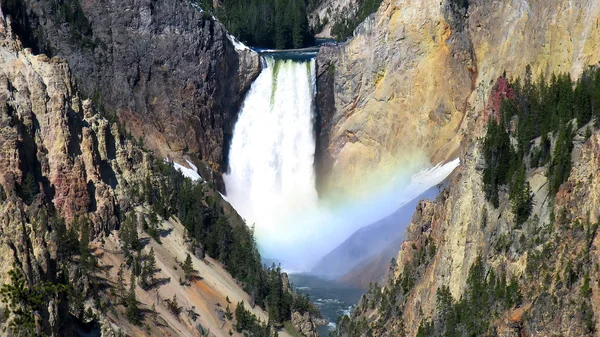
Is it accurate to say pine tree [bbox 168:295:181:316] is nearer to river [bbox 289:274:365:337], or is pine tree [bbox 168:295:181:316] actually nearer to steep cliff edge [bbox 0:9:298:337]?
steep cliff edge [bbox 0:9:298:337]

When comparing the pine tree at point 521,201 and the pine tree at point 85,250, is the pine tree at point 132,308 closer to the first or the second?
the pine tree at point 85,250

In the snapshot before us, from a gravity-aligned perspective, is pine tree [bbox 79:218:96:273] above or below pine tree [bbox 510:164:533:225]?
below

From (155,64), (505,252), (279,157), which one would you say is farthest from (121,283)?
(279,157)

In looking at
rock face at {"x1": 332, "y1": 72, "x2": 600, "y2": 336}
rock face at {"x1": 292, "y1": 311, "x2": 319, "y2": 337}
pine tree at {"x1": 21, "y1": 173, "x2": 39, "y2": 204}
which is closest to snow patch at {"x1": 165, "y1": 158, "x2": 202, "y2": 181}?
rock face at {"x1": 292, "y1": 311, "x2": 319, "y2": 337}

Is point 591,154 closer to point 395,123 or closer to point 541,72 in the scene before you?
point 541,72

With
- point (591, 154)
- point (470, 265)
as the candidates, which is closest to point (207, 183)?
point (470, 265)

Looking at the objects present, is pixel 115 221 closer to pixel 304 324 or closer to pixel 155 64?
pixel 304 324

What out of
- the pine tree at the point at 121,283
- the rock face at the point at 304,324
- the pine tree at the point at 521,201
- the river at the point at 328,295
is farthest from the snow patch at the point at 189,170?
the pine tree at the point at 521,201
